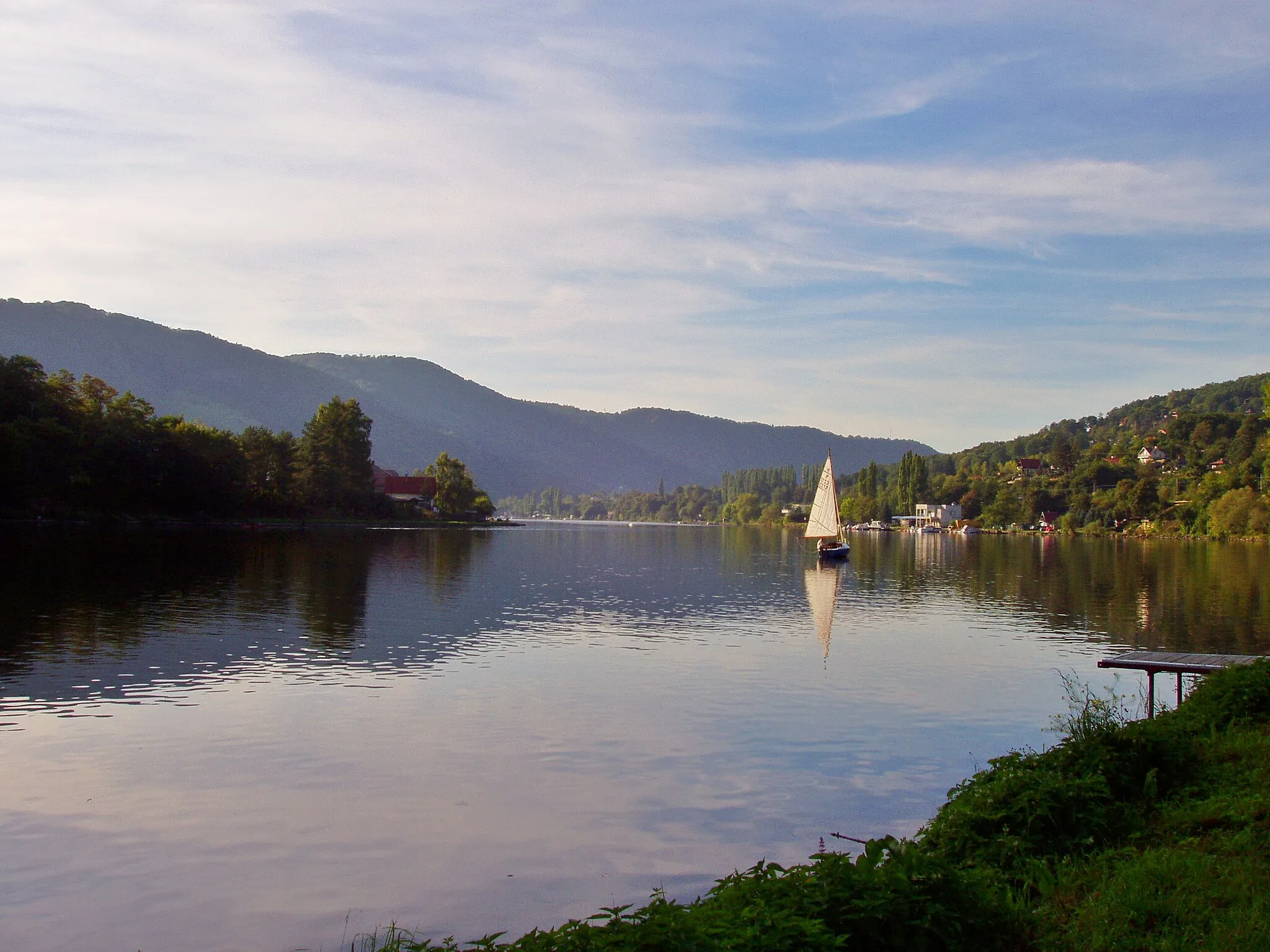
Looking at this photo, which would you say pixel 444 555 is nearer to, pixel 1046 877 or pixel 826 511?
pixel 826 511

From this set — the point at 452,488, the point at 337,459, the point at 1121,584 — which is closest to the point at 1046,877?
the point at 1121,584

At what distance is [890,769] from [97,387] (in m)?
119

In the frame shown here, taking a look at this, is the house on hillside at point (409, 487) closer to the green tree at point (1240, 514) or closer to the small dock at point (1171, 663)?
the green tree at point (1240, 514)

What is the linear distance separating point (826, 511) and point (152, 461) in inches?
2841

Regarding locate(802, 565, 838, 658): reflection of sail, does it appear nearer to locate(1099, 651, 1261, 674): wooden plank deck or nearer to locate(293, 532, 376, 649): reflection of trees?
locate(1099, 651, 1261, 674): wooden plank deck

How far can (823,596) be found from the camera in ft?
171

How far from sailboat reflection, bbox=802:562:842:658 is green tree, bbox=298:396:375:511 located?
79804mm

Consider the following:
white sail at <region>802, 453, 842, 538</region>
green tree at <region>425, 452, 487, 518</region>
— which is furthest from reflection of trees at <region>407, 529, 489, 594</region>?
green tree at <region>425, 452, 487, 518</region>

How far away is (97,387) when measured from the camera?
11444 centimetres

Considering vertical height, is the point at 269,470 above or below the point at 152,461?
below

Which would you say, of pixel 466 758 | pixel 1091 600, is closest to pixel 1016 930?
pixel 466 758

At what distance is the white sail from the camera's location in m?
95.8

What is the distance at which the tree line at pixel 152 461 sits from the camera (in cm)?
9431

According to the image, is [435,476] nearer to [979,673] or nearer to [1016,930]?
[979,673]
